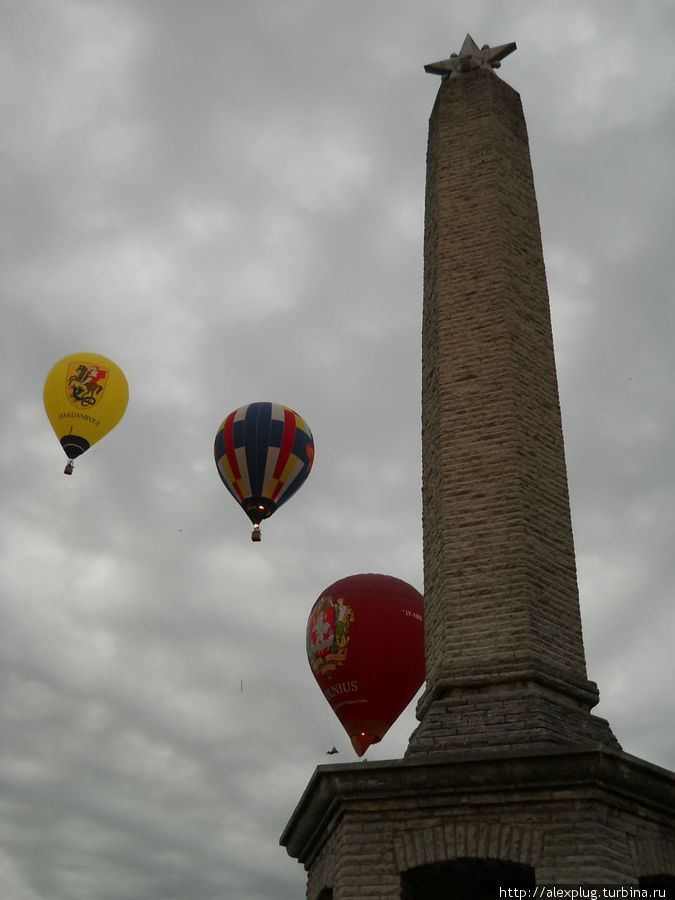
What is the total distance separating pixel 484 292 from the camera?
1254 cm

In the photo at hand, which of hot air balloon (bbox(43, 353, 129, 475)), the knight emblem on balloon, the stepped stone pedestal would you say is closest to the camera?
the stepped stone pedestal

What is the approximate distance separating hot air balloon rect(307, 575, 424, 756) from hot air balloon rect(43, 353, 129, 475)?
785 centimetres

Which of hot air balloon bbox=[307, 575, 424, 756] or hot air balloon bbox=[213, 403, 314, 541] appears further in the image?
hot air balloon bbox=[213, 403, 314, 541]

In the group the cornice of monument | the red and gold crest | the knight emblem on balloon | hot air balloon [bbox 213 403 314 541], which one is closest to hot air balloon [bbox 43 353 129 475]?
the red and gold crest

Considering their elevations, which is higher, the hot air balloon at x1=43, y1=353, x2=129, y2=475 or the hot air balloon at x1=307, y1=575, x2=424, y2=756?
the hot air balloon at x1=43, y1=353, x2=129, y2=475

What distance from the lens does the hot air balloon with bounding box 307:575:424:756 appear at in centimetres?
1766

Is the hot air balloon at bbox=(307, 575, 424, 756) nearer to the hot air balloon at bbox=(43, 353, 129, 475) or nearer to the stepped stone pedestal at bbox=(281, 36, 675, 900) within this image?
the stepped stone pedestal at bbox=(281, 36, 675, 900)

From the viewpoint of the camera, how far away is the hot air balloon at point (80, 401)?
2331 cm

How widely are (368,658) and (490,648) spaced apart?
7.55 meters

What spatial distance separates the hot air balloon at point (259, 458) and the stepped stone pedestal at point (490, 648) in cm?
888

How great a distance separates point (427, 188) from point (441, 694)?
7.09m

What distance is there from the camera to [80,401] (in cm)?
2344

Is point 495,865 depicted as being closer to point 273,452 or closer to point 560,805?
point 560,805

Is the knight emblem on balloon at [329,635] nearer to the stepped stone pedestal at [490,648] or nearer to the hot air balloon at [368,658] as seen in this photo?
the hot air balloon at [368,658]
